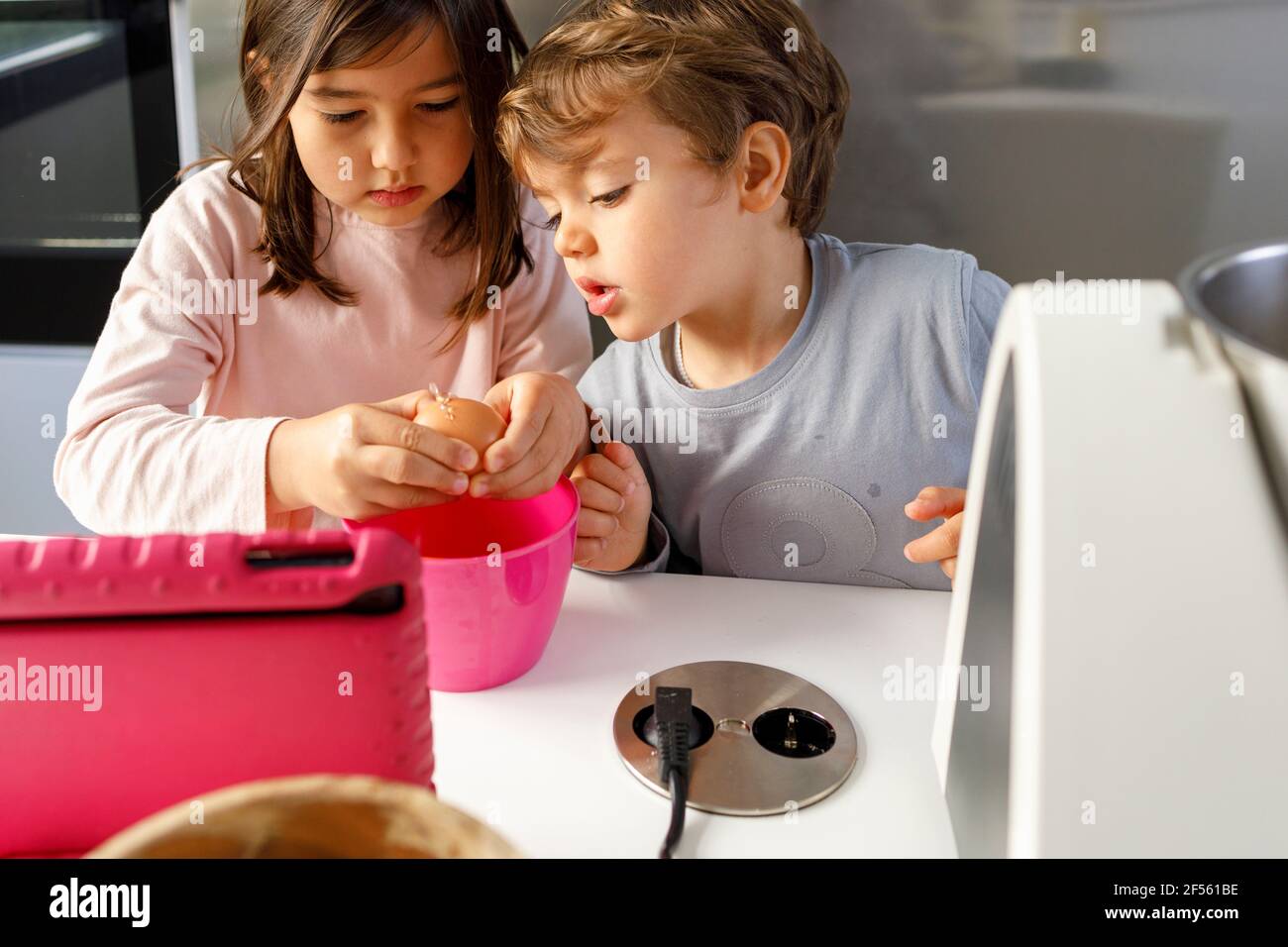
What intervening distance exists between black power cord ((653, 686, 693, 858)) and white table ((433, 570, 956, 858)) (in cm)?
1

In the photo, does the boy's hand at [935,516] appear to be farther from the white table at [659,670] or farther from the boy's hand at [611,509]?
the boy's hand at [611,509]

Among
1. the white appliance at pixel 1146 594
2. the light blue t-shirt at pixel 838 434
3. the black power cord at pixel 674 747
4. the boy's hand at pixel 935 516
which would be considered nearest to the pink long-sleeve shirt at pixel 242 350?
the light blue t-shirt at pixel 838 434

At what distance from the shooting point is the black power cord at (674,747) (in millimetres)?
610

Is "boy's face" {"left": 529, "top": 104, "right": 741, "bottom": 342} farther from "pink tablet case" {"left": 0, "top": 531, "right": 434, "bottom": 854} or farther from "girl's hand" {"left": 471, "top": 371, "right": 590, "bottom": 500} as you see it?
"pink tablet case" {"left": 0, "top": 531, "right": 434, "bottom": 854}

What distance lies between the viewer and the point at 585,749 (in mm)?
700

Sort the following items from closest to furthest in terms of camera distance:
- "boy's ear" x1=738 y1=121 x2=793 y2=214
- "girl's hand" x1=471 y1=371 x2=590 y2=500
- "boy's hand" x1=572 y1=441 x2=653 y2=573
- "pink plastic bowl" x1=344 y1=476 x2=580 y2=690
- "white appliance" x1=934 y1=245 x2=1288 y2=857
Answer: "white appliance" x1=934 y1=245 x2=1288 y2=857 < "pink plastic bowl" x1=344 y1=476 x2=580 y2=690 < "girl's hand" x1=471 y1=371 x2=590 y2=500 < "boy's hand" x1=572 y1=441 x2=653 y2=573 < "boy's ear" x1=738 y1=121 x2=793 y2=214

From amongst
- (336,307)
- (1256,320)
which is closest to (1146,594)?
(1256,320)

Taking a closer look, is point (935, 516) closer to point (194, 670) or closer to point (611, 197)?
point (611, 197)

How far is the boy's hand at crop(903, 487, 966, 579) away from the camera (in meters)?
0.83

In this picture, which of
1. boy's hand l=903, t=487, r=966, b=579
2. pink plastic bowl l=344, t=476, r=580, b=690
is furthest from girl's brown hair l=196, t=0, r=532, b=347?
boy's hand l=903, t=487, r=966, b=579

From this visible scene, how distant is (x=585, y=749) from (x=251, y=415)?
2.42ft

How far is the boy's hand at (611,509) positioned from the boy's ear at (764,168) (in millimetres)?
276
